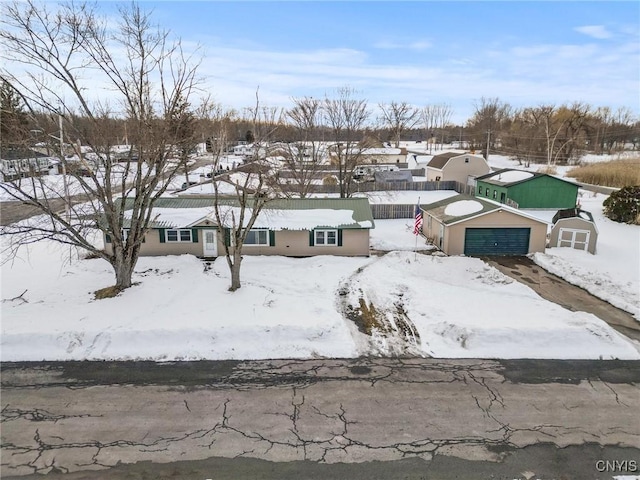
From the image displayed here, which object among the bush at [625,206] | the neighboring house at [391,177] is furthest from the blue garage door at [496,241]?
the neighboring house at [391,177]

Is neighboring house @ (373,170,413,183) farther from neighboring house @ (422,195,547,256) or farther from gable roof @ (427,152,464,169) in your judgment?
neighboring house @ (422,195,547,256)

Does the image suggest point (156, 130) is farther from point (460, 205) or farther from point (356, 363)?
point (460, 205)

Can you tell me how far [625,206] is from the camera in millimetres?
28797

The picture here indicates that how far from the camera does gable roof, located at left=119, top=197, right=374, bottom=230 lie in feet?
71.1

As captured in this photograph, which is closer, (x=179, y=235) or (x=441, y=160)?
(x=179, y=235)

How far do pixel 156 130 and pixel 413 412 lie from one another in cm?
1355

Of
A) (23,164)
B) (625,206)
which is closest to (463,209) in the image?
(625,206)

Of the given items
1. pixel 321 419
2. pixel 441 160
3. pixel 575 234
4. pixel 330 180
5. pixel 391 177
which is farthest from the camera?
pixel 441 160

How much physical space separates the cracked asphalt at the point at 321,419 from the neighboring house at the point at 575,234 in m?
12.7

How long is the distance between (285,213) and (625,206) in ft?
78.8

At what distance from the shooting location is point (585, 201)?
37.3 metres

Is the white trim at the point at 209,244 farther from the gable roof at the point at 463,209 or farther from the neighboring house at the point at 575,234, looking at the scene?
the neighboring house at the point at 575,234

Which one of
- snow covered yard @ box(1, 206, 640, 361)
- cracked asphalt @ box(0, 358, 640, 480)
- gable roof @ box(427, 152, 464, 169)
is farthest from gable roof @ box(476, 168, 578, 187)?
cracked asphalt @ box(0, 358, 640, 480)

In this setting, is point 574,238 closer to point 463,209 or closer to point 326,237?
point 463,209
